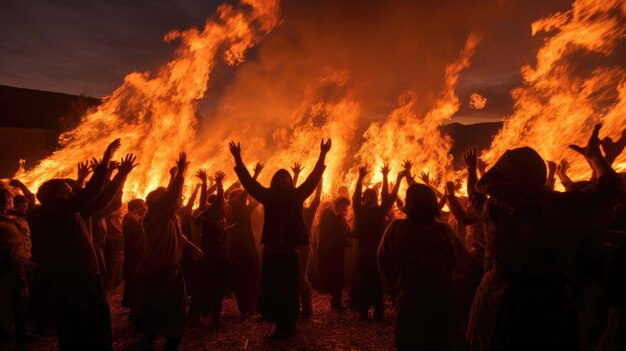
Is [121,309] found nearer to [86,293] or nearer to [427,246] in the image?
[86,293]

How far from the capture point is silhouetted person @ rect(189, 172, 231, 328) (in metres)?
6.24

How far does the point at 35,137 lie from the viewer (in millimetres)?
28906

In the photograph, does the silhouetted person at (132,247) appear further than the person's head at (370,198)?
No

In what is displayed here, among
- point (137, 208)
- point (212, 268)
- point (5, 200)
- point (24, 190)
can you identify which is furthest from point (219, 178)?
point (24, 190)

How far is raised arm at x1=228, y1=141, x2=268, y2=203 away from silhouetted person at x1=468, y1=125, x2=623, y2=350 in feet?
11.9

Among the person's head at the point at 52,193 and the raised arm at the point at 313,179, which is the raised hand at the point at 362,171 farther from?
the person's head at the point at 52,193

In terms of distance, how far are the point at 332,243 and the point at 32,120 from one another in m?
32.4

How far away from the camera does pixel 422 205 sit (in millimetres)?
3617

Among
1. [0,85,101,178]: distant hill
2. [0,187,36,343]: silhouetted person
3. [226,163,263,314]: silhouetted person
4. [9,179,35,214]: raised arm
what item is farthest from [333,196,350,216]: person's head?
[0,85,101,178]: distant hill

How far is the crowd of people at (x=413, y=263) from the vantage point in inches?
99.7

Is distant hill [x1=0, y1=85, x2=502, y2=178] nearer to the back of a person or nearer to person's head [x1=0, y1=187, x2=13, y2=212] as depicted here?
the back of a person

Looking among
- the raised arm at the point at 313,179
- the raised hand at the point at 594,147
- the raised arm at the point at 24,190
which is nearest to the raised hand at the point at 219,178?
the raised arm at the point at 313,179

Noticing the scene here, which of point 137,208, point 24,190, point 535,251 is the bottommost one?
point 535,251

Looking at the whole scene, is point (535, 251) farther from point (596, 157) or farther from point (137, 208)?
point (137, 208)
